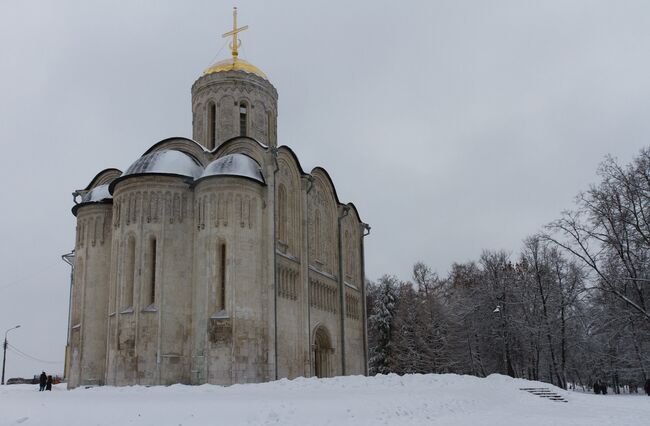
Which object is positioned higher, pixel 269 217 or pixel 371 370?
pixel 269 217

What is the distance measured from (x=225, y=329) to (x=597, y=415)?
39.1 ft

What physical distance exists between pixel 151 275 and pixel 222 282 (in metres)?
2.76

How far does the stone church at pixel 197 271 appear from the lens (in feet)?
72.5

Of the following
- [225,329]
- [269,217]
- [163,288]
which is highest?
[269,217]

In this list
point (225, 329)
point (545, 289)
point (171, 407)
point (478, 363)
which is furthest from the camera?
point (478, 363)

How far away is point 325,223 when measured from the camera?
1222 inches

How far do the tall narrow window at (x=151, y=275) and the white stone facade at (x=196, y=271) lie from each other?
1.5 inches

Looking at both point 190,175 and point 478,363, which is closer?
point 190,175

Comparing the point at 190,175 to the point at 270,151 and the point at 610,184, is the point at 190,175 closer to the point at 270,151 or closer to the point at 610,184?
the point at 270,151

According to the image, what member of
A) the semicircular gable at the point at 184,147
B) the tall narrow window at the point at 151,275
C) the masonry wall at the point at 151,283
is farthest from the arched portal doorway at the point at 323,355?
the semicircular gable at the point at 184,147

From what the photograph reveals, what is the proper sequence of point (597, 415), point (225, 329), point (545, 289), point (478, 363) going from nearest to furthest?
point (597, 415) < point (225, 329) < point (545, 289) < point (478, 363)

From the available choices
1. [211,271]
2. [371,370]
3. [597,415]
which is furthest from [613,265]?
[371,370]

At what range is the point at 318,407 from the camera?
46.3ft

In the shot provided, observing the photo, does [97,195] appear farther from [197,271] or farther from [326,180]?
[326,180]
